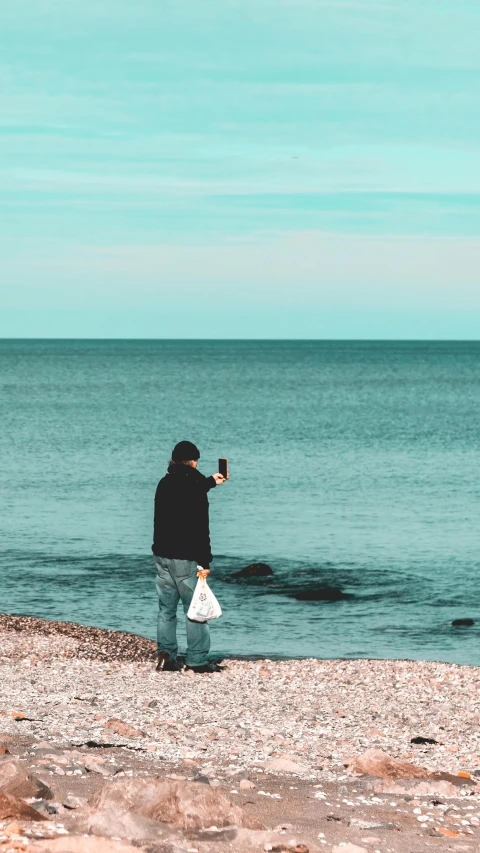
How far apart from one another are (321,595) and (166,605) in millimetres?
8274

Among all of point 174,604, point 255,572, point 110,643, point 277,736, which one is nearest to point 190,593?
point 174,604

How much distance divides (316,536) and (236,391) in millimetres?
76011

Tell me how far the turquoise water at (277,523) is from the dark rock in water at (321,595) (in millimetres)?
175

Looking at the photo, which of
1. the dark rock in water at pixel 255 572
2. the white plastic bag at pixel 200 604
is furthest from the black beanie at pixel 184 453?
the dark rock in water at pixel 255 572

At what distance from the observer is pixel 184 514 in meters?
11.3

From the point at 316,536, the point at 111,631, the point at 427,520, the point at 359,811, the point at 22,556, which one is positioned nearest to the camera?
the point at 359,811

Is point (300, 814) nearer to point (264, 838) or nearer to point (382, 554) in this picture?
point (264, 838)

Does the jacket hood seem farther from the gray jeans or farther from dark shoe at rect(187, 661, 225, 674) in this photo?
dark shoe at rect(187, 661, 225, 674)

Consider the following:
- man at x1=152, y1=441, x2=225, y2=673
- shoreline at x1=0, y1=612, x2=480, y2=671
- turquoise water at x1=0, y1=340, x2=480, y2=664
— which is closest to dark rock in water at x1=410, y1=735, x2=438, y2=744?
man at x1=152, y1=441, x2=225, y2=673

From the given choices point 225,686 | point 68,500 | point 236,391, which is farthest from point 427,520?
point 236,391

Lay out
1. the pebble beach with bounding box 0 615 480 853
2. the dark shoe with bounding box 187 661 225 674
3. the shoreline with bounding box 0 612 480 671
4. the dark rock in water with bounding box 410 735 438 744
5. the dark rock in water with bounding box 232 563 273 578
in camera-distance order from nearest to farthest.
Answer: the pebble beach with bounding box 0 615 480 853, the dark rock in water with bounding box 410 735 438 744, the dark shoe with bounding box 187 661 225 674, the shoreline with bounding box 0 612 480 671, the dark rock in water with bounding box 232 563 273 578

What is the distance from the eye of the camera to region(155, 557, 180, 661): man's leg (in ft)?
38.0

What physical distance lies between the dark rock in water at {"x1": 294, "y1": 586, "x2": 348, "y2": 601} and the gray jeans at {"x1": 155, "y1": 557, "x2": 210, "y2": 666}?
25.5 feet

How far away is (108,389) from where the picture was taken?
103562mm
